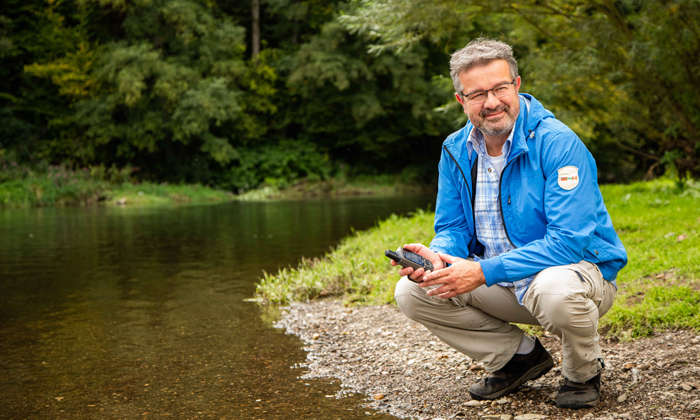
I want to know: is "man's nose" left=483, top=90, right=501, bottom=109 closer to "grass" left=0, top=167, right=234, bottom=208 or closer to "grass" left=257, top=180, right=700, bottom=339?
"grass" left=257, top=180, right=700, bottom=339

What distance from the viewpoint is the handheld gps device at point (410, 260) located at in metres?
2.69

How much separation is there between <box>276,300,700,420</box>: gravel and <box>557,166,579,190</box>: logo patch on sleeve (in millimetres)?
957

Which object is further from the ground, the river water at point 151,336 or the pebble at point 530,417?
the pebble at point 530,417

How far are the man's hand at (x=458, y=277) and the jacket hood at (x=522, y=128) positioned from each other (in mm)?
541

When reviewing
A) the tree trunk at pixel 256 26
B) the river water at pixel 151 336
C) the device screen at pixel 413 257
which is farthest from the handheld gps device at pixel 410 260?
the tree trunk at pixel 256 26

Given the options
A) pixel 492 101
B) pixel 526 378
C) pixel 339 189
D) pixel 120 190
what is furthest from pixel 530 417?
pixel 339 189

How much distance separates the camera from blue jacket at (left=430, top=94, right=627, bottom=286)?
2578mm

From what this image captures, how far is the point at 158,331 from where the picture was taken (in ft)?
15.1

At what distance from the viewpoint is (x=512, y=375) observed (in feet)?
9.88

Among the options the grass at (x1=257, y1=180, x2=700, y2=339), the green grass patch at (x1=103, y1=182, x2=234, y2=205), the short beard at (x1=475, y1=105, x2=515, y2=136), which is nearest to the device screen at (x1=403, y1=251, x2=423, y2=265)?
the short beard at (x1=475, y1=105, x2=515, y2=136)

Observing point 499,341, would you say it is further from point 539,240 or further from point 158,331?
point 158,331

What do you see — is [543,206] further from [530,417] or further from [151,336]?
[151,336]

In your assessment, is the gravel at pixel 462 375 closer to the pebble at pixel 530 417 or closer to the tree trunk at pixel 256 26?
the pebble at pixel 530 417

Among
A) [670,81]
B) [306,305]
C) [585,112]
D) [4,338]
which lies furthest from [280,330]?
[585,112]
